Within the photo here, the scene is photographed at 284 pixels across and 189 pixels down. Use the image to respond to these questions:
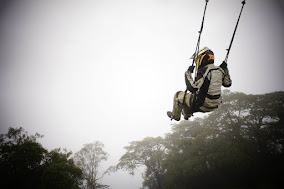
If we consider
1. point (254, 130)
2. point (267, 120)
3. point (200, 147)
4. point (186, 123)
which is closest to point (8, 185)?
point (200, 147)

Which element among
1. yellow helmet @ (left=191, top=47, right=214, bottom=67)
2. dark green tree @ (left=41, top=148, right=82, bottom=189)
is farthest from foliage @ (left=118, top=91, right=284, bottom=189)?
yellow helmet @ (left=191, top=47, right=214, bottom=67)

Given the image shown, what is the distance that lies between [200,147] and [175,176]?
18.3 ft

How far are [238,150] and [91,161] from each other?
26822mm

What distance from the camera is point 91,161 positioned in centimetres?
2925

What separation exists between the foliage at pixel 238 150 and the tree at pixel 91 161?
15253 millimetres

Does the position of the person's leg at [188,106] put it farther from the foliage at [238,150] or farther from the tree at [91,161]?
the tree at [91,161]

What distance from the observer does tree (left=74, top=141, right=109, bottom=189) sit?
90.5ft

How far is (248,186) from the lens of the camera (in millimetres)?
16391

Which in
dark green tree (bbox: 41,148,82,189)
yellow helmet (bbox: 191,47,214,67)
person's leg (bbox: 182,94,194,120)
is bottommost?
dark green tree (bbox: 41,148,82,189)

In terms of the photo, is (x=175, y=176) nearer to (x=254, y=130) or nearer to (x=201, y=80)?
(x=254, y=130)

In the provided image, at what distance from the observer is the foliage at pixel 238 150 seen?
54.5ft

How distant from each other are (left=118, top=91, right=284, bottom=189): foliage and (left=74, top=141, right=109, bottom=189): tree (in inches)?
601

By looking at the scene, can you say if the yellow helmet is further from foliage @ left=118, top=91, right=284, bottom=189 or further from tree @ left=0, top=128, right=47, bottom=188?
tree @ left=0, top=128, right=47, bottom=188

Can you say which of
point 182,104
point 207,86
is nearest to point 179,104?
point 182,104
